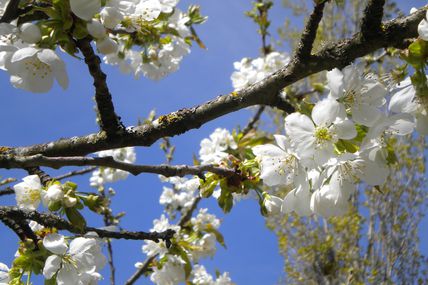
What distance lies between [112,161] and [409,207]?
23.3 ft

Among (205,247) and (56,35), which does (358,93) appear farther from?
(205,247)

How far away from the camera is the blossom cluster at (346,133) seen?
0.88 metres

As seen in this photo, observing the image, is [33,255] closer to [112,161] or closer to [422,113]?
[112,161]

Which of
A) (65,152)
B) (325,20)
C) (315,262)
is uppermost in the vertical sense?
(325,20)

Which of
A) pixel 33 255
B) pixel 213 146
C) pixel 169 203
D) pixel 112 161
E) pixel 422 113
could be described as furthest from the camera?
pixel 169 203

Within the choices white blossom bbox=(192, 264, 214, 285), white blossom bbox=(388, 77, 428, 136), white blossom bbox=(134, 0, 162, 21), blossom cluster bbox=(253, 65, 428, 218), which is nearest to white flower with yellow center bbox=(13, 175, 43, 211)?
white blossom bbox=(134, 0, 162, 21)

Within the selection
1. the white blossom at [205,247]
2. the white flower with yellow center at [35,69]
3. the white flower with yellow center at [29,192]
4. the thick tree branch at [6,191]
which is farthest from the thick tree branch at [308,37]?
the white blossom at [205,247]

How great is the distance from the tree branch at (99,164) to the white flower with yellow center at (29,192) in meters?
0.14

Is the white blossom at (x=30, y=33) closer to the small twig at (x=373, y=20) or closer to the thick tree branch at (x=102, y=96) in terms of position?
the thick tree branch at (x=102, y=96)

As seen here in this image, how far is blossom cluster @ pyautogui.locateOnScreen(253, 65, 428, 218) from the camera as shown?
88 cm

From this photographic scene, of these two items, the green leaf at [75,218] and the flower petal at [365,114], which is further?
the green leaf at [75,218]

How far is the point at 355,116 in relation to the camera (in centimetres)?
90

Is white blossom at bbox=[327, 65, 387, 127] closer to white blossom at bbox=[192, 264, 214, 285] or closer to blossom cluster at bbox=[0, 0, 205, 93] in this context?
blossom cluster at bbox=[0, 0, 205, 93]

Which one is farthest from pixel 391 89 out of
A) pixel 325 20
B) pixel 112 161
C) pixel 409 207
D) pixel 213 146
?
pixel 325 20
